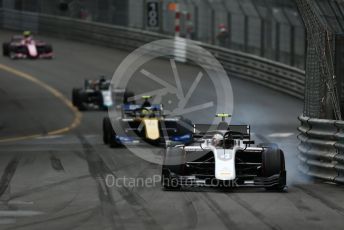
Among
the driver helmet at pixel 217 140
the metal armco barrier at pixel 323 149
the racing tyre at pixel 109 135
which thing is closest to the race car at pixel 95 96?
the racing tyre at pixel 109 135

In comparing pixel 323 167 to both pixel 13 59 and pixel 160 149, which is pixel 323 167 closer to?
pixel 160 149

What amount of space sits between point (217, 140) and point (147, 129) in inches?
280

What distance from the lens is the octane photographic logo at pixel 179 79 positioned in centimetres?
3484

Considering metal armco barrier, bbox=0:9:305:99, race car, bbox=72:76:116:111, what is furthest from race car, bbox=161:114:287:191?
metal armco barrier, bbox=0:9:305:99

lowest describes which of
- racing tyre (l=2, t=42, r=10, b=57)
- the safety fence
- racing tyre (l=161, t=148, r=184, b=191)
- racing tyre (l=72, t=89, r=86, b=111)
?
racing tyre (l=72, t=89, r=86, b=111)

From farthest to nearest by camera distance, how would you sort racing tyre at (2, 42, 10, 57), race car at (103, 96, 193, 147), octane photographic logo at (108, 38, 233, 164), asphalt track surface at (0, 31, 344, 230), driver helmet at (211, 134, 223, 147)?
racing tyre at (2, 42, 10, 57)
octane photographic logo at (108, 38, 233, 164)
race car at (103, 96, 193, 147)
driver helmet at (211, 134, 223, 147)
asphalt track surface at (0, 31, 344, 230)

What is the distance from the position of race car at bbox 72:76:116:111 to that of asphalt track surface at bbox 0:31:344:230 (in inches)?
21.9

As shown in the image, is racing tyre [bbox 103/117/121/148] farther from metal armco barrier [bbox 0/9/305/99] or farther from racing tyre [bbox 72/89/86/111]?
metal armco barrier [bbox 0/9/305/99]

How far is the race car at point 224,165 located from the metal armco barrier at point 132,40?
20280 mm

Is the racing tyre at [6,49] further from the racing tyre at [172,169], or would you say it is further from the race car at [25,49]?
the racing tyre at [172,169]

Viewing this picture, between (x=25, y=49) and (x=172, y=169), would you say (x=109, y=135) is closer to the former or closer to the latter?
(x=172, y=169)

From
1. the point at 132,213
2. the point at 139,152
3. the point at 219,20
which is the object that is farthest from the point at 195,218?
the point at 219,20

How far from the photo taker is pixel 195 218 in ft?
39.7

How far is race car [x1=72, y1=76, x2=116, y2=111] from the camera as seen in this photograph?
32969 mm
